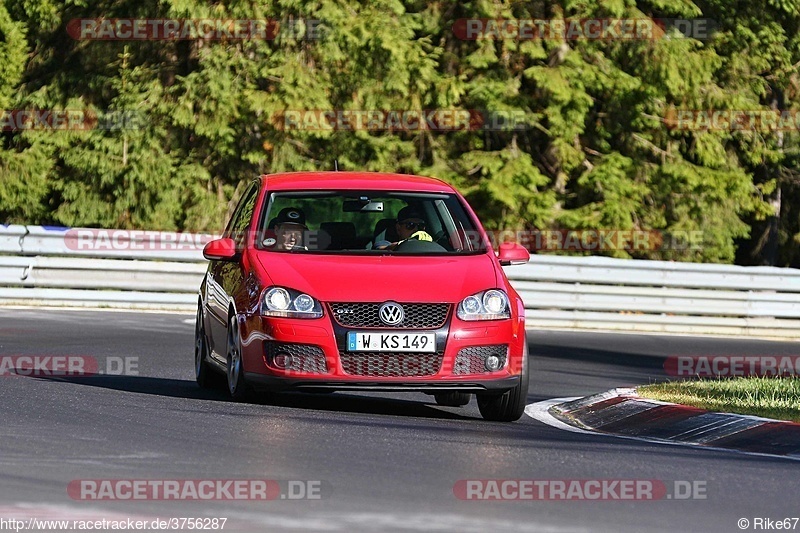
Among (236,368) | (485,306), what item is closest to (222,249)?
(236,368)

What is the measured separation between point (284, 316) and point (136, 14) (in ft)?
71.7

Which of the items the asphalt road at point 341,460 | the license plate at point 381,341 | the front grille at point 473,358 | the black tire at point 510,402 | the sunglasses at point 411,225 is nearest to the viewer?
the asphalt road at point 341,460

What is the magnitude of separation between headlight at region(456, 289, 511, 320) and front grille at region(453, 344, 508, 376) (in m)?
0.19

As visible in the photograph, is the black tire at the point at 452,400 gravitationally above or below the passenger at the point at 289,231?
below

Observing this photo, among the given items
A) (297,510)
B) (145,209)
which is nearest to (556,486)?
(297,510)

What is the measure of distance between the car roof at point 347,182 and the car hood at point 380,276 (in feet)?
3.23

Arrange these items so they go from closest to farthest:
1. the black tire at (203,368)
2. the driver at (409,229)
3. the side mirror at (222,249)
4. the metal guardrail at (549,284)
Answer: the side mirror at (222,249), the driver at (409,229), the black tire at (203,368), the metal guardrail at (549,284)

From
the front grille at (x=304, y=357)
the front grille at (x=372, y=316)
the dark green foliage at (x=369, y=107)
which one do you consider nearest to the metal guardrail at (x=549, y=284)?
the dark green foliage at (x=369, y=107)

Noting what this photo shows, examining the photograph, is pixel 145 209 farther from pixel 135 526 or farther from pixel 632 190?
pixel 135 526

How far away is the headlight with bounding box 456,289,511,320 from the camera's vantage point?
10.7 m

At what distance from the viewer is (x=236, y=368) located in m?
11.2

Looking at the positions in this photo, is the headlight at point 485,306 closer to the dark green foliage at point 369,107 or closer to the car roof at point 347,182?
the car roof at point 347,182

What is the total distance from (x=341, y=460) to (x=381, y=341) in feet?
6.94

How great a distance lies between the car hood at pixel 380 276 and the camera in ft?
34.8
